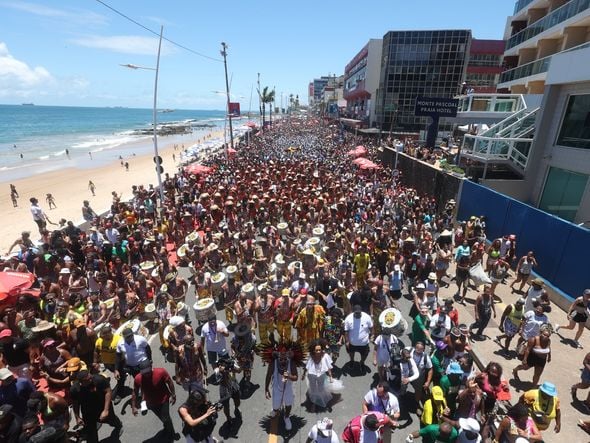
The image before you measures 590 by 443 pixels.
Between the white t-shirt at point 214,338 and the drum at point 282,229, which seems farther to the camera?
the drum at point 282,229

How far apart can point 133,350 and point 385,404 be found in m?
4.42

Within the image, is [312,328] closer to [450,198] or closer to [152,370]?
[152,370]

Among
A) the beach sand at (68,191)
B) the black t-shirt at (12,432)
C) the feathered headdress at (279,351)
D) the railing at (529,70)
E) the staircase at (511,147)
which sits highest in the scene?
the railing at (529,70)

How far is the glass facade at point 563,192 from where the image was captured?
47.7ft

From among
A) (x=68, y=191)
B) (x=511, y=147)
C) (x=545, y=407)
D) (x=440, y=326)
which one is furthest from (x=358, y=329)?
(x=68, y=191)

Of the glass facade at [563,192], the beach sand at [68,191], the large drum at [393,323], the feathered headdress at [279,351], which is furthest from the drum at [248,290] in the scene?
the glass facade at [563,192]

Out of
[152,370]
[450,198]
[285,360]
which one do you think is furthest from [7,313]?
[450,198]

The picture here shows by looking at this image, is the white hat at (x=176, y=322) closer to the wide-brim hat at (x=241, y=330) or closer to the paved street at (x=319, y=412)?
the wide-brim hat at (x=241, y=330)

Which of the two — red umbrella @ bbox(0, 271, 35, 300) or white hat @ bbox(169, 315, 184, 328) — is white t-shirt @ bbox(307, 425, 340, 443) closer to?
white hat @ bbox(169, 315, 184, 328)

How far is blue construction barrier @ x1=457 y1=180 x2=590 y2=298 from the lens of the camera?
972 centimetres

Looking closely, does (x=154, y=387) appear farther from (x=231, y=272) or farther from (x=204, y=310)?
(x=231, y=272)

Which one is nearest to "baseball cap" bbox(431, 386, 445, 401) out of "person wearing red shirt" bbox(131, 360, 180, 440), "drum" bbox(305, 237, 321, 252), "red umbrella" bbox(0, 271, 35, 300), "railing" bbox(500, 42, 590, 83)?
"person wearing red shirt" bbox(131, 360, 180, 440)

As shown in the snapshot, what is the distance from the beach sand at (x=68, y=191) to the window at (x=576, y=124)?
77.5 ft

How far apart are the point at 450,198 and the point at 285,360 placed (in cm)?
1637
